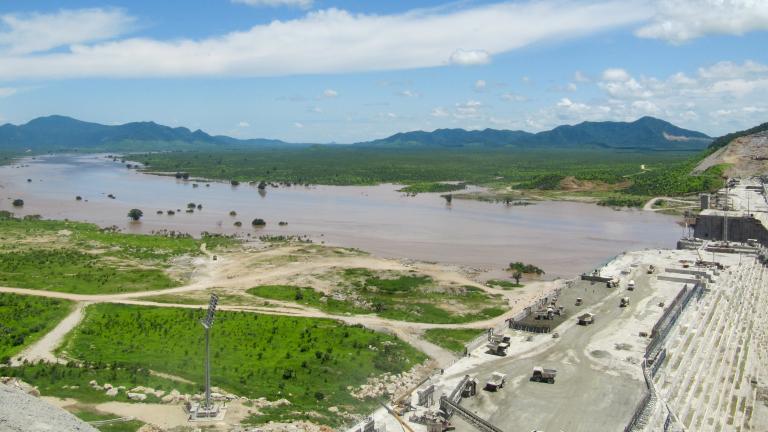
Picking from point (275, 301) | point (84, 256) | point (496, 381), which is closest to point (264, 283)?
point (275, 301)

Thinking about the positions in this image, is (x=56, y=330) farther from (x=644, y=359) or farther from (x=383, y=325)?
(x=644, y=359)

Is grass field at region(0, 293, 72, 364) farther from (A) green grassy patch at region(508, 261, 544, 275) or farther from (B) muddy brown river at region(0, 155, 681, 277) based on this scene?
(A) green grassy patch at region(508, 261, 544, 275)

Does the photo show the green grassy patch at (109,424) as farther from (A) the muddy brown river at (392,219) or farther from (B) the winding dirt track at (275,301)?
(A) the muddy brown river at (392,219)

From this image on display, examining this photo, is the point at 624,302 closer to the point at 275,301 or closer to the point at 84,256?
the point at 275,301

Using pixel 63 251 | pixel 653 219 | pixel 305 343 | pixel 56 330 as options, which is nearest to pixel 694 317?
pixel 305 343

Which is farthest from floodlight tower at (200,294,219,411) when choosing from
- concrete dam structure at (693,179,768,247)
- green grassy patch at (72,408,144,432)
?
concrete dam structure at (693,179,768,247)

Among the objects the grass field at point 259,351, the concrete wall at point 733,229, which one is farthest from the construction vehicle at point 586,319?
the concrete wall at point 733,229
